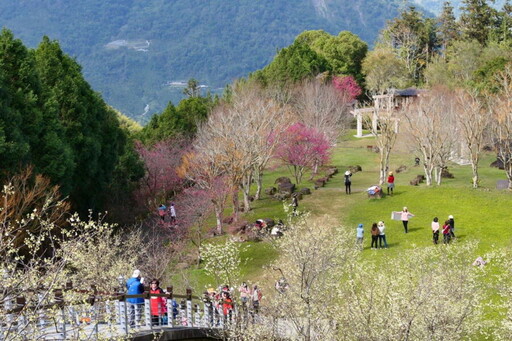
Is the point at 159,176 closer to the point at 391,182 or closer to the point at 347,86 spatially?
the point at 391,182

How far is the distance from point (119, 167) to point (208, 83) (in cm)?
12675

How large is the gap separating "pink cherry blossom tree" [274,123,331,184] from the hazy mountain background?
100m

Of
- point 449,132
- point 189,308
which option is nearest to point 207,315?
point 189,308

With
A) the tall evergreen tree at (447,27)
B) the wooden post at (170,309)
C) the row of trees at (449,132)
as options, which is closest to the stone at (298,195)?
the row of trees at (449,132)

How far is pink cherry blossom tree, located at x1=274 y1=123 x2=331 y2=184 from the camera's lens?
4606 centimetres

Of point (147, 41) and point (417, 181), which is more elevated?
point (147, 41)

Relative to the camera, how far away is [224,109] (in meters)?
54.4

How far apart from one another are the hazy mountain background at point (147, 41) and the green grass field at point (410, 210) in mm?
106444

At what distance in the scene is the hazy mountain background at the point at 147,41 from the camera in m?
158

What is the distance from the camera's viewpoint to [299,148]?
46.1m

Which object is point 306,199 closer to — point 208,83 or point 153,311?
point 153,311

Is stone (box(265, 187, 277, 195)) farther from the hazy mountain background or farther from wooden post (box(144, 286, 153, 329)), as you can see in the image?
the hazy mountain background

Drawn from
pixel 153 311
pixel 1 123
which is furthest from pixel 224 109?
Result: pixel 153 311

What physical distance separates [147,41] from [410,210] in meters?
157
